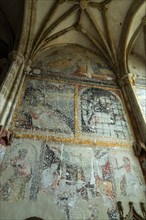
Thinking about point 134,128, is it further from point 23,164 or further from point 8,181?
point 8,181

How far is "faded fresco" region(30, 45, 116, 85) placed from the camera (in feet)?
27.3

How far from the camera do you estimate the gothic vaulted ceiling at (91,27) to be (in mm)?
8672

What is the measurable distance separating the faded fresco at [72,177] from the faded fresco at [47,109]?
0.59m

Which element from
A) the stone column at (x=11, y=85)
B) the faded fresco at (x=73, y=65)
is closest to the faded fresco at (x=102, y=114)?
the faded fresco at (x=73, y=65)

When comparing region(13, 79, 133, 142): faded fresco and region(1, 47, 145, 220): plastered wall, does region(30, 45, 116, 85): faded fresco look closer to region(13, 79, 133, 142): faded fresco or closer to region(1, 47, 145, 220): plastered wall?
region(1, 47, 145, 220): plastered wall

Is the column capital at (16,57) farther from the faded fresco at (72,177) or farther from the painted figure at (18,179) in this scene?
the painted figure at (18,179)

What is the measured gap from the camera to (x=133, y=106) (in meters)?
7.40

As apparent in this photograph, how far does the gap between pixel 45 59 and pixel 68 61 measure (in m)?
1.03

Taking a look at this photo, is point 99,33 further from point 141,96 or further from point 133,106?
point 133,106

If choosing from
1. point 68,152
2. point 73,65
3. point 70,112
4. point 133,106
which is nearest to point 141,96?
point 133,106

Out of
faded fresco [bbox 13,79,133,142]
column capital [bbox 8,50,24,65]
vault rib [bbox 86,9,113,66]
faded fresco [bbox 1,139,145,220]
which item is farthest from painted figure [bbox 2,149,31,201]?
vault rib [bbox 86,9,113,66]

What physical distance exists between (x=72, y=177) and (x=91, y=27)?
283 inches

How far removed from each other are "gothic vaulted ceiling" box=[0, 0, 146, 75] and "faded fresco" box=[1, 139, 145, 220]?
14.0 ft

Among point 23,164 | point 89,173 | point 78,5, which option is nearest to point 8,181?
point 23,164
